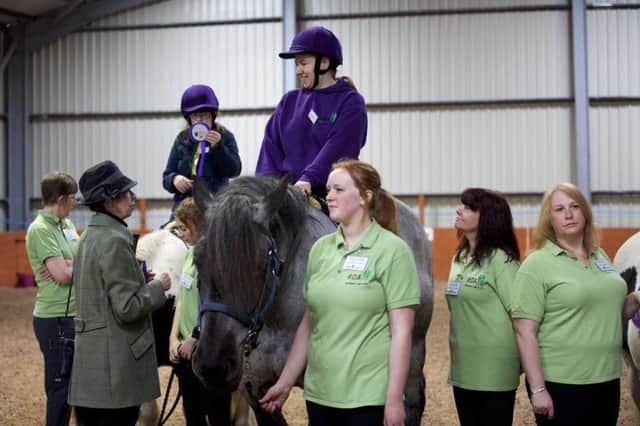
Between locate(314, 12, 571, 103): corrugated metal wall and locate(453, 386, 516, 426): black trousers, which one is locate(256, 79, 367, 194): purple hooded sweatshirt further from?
locate(314, 12, 571, 103): corrugated metal wall

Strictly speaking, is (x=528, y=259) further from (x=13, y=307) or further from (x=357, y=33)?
(x=357, y=33)

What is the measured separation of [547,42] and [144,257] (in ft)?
40.8

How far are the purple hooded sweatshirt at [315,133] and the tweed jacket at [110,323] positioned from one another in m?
0.75

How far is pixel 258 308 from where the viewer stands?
2832mm

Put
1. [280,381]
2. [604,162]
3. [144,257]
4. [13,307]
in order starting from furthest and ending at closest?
[604,162]
[13,307]
[144,257]
[280,381]

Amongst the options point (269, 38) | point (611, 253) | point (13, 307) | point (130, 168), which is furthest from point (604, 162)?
point (13, 307)

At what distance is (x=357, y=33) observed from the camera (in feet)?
52.1

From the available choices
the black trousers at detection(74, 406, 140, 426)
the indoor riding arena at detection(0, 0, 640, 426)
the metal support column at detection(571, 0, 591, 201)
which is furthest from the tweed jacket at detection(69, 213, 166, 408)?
the metal support column at detection(571, 0, 591, 201)

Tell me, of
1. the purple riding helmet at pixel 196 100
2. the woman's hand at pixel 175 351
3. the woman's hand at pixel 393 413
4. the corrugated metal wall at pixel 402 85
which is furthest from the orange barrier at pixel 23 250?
the woman's hand at pixel 393 413

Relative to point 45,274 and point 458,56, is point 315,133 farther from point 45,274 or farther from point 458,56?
point 458,56

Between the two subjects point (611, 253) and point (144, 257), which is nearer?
point (144, 257)

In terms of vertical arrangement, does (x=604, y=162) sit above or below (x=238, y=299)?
above

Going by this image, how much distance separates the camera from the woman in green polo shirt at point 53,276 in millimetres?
4188

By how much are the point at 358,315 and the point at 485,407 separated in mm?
1051
